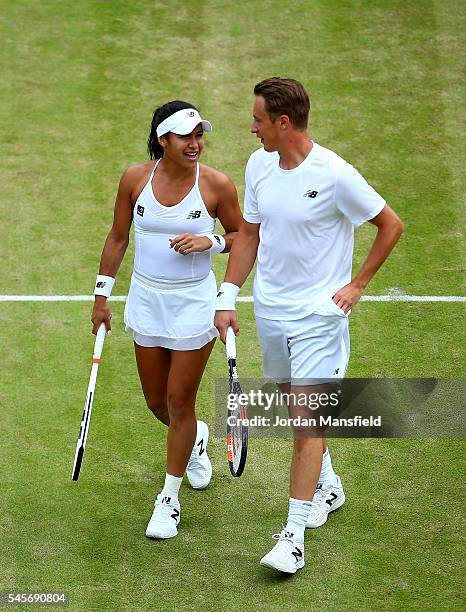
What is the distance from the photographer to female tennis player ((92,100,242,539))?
6.74 metres

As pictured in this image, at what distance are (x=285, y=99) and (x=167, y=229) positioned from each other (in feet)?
3.27

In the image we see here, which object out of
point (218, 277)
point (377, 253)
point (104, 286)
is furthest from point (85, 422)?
point (218, 277)

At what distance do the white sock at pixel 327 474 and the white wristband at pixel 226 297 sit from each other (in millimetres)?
1103

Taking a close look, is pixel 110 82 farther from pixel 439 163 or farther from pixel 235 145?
pixel 439 163

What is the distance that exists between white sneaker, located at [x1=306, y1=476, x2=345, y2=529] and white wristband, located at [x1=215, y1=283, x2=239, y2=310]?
1.24 meters

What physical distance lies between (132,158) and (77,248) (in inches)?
57.9

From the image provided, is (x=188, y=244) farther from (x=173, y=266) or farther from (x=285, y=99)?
(x=285, y=99)

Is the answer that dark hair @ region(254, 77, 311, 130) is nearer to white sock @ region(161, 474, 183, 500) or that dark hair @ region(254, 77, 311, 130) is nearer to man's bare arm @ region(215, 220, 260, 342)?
man's bare arm @ region(215, 220, 260, 342)

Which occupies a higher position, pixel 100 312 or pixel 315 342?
pixel 315 342

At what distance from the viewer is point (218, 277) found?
984 centimetres

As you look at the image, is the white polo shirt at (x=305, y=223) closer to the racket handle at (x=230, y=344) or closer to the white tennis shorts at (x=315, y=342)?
the white tennis shorts at (x=315, y=342)

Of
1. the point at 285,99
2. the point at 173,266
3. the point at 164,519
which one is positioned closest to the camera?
the point at 285,99

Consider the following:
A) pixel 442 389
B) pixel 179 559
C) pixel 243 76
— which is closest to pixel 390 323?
pixel 442 389

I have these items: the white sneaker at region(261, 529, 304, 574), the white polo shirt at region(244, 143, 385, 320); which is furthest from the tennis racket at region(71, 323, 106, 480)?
the white sneaker at region(261, 529, 304, 574)
